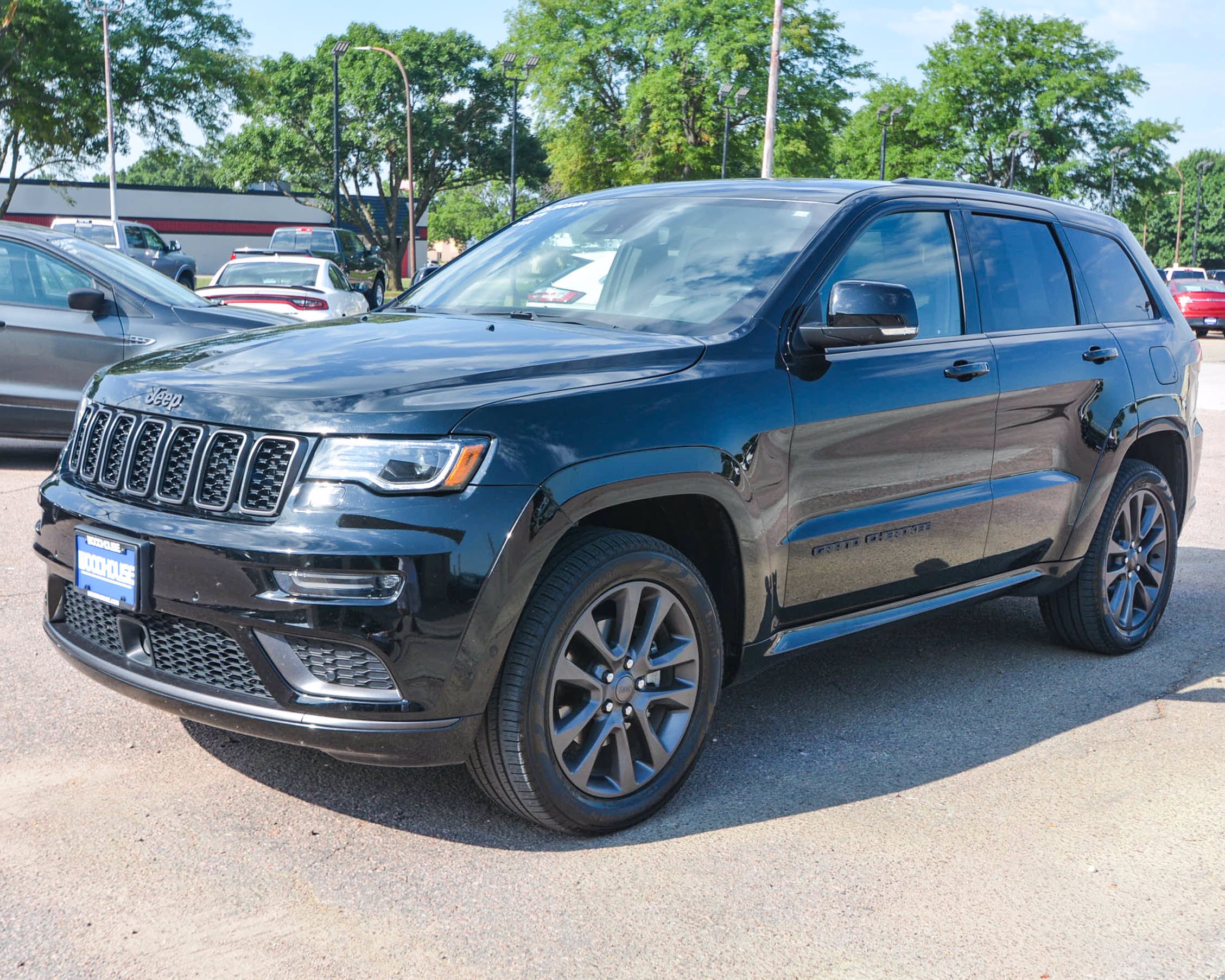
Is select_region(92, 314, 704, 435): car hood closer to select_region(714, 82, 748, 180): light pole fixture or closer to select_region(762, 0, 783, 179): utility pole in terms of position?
select_region(762, 0, 783, 179): utility pole

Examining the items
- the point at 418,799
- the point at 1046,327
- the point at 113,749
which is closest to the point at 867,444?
the point at 1046,327

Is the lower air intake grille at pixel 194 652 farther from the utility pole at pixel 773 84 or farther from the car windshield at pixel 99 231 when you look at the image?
the car windshield at pixel 99 231

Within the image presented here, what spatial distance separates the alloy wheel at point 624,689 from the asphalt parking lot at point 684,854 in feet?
0.63

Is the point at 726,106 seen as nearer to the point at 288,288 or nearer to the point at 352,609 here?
the point at 288,288

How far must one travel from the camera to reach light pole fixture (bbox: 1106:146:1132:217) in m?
57.1

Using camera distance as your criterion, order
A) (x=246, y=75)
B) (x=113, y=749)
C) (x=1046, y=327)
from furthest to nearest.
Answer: (x=246, y=75) < (x=1046, y=327) < (x=113, y=749)

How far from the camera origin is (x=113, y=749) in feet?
13.0

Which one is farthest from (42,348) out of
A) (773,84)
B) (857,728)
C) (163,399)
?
(773,84)

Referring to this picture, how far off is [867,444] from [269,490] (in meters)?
1.82

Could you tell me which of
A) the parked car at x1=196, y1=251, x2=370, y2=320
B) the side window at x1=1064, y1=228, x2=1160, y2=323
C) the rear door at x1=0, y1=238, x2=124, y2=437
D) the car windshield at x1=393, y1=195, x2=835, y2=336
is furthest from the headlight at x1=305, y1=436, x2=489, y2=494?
the parked car at x1=196, y1=251, x2=370, y2=320

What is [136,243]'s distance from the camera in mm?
33156

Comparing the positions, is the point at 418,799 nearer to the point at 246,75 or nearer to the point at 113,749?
the point at 113,749

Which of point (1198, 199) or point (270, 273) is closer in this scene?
point (270, 273)

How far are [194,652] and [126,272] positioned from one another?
6641 millimetres
